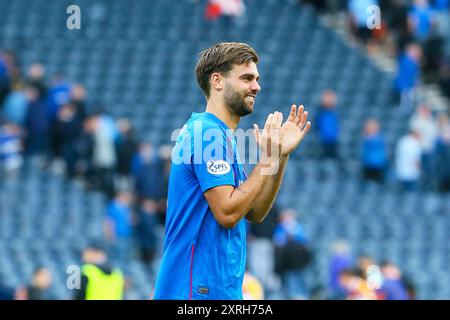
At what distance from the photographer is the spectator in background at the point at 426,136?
17703mm

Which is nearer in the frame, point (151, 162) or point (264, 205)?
point (264, 205)

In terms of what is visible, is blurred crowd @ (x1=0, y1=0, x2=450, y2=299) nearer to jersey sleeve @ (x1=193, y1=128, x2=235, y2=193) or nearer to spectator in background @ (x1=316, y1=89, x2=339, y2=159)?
spectator in background @ (x1=316, y1=89, x2=339, y2=159)

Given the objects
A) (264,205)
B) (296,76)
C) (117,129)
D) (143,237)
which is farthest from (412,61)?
(264,205)

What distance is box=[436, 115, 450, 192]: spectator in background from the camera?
57.4ft

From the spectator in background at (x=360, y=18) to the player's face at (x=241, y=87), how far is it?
591 inches

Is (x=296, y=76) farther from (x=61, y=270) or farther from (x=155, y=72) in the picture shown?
(x=61, y=270)

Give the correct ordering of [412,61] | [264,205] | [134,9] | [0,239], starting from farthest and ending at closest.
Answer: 1. [134,9]
2. [412,61]
3. [0,239]
4. [264,205]

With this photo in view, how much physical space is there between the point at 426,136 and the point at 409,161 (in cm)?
53

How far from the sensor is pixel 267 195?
18.6 feet

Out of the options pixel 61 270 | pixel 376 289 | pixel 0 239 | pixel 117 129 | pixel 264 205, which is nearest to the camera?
pixel 264 205

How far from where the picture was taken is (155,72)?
773 inches

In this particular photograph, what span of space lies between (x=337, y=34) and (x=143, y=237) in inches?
317
